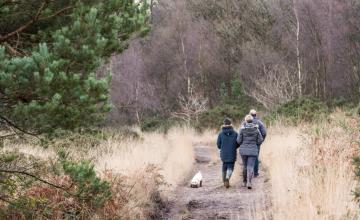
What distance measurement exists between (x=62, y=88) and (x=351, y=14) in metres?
27.3

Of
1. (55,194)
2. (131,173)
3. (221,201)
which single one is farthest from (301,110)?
(55,194)

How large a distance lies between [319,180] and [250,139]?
4397 mm

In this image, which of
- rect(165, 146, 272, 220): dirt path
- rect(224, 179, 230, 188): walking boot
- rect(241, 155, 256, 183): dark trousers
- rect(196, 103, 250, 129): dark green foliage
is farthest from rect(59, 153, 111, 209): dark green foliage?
rect(196, 103, 250, 129): dark green foliage

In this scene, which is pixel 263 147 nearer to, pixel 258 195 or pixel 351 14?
pixel 258 195

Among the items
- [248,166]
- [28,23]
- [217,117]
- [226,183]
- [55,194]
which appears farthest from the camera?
[217,117]

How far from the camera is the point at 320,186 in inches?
294

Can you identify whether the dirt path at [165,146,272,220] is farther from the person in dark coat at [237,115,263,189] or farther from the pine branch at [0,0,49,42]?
the pine branch at [0,0,49,42]

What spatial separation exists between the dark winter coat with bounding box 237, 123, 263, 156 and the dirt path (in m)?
0.80

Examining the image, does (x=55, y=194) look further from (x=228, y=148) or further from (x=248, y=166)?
(x=228, y=148)

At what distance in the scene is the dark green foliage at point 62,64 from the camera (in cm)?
486

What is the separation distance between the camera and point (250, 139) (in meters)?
12.2

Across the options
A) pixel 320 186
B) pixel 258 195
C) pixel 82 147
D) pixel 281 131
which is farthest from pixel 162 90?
pixel 320 186

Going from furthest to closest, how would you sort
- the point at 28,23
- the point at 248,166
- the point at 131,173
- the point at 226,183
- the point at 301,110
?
the point at 301,110, the point at 226,183, the point at 248,166, the point at 131,173, the point at 28,23

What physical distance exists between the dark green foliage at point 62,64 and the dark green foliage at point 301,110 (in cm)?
1475
